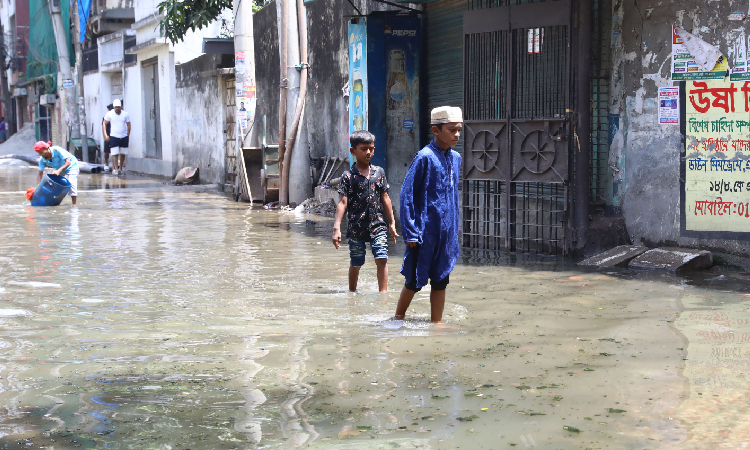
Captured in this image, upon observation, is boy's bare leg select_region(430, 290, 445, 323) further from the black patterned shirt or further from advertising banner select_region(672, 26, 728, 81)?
advertising banner select_region(672, 26, 728, 81)

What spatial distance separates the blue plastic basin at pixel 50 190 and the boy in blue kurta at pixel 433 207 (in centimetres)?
1023

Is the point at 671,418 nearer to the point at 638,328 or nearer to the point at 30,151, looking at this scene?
the point at 638,328

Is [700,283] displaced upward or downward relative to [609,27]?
downward

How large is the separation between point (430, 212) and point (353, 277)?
5.39ft

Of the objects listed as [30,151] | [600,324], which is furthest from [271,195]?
[30,151]

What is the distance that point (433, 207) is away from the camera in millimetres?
5352

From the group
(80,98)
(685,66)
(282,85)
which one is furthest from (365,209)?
(80,98)

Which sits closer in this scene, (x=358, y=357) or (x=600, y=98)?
(x=358, y=357)

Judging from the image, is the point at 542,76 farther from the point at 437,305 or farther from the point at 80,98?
the point at 80,98

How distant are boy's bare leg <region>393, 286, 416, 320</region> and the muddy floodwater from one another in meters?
0.07

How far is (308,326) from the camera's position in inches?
219

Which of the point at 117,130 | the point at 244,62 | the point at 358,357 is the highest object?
the point at 244,62

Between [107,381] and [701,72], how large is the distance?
5872 mm

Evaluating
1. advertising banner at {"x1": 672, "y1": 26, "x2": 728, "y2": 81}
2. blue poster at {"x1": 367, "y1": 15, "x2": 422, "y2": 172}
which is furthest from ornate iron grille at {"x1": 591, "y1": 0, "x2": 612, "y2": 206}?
blue poster at {"x1": 367, "y1": 15, "x2": 422, "y2": 172}
